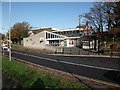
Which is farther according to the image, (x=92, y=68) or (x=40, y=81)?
(x=92, y=68)

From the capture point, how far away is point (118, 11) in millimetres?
23875

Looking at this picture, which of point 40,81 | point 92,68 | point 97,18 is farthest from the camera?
point 97,18

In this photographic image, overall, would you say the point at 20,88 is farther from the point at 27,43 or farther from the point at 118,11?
the point at 27,43

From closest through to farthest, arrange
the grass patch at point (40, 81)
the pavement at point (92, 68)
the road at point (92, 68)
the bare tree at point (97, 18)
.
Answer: the grass patch at point (40, 81), the pavement at point (92, 68), the road at point (92, 68), the bare tree at point (97, 18)

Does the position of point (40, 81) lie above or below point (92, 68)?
above

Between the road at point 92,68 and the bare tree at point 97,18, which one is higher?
the bare tree at point 97,18

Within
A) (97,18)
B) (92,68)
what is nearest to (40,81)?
(92,68)

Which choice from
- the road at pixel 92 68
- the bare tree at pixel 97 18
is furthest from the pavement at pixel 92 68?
the bare tree at pixel 97 18

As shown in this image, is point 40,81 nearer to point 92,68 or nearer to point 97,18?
point 92,68

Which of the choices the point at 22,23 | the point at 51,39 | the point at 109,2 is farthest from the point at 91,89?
the point at 22,23

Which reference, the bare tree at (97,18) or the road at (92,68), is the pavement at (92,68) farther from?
the bare tree at (97,18)

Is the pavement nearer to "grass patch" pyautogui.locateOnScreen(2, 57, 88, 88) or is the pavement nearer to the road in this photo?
the road

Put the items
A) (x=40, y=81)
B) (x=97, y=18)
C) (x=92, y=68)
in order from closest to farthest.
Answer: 1. (x=40, y=81)
2. (x=92, y=68)
3. (x=97, y=18)

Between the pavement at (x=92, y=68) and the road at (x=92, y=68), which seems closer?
the pavement at (x=92, y=68)
